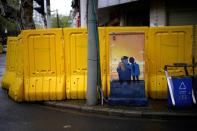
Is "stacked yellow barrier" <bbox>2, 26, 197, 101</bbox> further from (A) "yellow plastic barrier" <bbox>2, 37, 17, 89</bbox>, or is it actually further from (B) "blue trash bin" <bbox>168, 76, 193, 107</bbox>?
(A) "yellow plastic barrier" <bbox>2, 37, 17, 89</bbox>

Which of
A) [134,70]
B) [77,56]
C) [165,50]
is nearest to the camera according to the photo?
→ [134,70]

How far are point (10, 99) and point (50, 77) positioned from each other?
1.60m

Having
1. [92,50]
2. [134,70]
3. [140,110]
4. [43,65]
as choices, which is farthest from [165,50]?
[43,65]

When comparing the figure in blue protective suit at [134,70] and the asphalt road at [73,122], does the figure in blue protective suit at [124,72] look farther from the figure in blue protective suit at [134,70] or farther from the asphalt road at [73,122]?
the asphalt road at [73,122]

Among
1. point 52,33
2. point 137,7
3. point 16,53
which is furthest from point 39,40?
point 137,7

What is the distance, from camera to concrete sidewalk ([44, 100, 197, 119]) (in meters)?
10.2

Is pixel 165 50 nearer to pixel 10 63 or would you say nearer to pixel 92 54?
pixel 92 54

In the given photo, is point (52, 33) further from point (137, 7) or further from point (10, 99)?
point (137, 7)

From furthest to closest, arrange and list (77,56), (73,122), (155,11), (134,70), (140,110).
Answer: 1. (155,11)
2. (77,56)
3. (134,70)
4. (140,110)
5. (73,122)

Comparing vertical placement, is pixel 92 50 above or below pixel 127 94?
above

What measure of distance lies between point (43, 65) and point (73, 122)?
3078 mm

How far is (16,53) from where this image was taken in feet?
46.0

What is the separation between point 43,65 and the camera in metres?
12.5

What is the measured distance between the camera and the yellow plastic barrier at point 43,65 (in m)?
12.3
